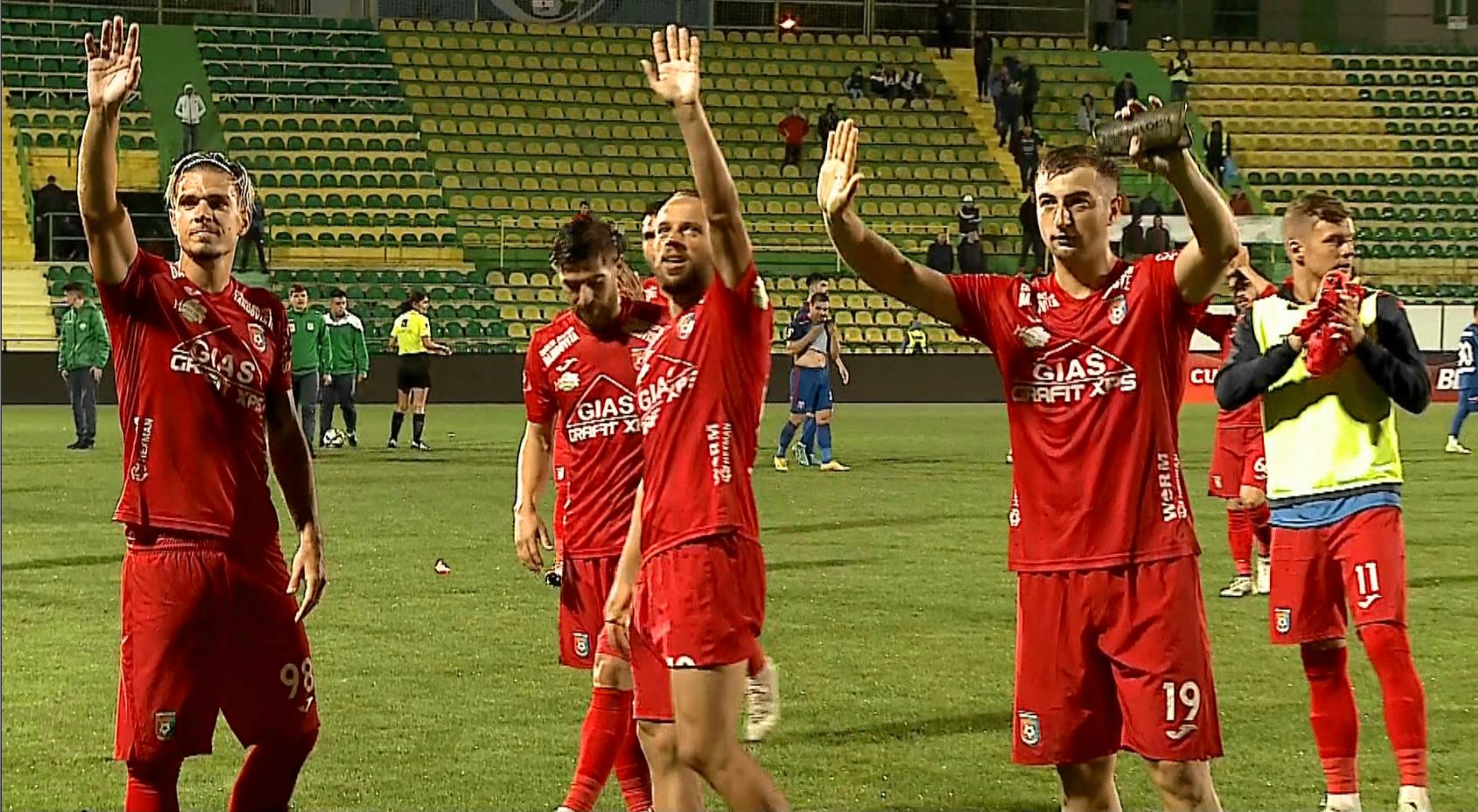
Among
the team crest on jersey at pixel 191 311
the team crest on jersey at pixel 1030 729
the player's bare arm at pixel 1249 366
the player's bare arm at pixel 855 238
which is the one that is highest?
the player's bare arm at pixel 855 238

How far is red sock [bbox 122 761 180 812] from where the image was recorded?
5.13m

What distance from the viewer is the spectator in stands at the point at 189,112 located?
118ft

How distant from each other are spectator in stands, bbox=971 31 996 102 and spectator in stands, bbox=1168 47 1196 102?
157 inches

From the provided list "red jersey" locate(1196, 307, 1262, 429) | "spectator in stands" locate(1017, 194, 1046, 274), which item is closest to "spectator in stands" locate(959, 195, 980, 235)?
"spectator in stands" locate(1017, 194, 1046, 274)

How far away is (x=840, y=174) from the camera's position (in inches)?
197

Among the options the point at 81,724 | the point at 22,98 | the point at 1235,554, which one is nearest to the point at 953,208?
the point at 22,98

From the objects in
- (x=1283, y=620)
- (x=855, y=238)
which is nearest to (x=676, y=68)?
(x=855, y=238)

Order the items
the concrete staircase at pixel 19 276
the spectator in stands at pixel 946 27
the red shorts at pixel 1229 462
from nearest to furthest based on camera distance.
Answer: the red shorts at pixel 1229 462 → the concrete staircase at pixel 19 276 → the spectator in stands at pixel 946 27

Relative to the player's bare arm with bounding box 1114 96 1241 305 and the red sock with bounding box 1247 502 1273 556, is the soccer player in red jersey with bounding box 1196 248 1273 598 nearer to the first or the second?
the red sock with bounding box 1247 502 1273 556

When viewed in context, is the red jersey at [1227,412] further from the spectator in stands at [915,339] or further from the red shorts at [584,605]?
the spectator in stands at [915,339]

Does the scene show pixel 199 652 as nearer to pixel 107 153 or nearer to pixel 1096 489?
pixel 107 153

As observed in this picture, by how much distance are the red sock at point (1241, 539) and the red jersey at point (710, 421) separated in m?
7.79

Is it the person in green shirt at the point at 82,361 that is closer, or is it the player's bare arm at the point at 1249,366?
the player's bare arm at the point at 1249,366

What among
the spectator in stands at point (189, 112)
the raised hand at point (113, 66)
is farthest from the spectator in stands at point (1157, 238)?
the raised hand at point (113, 66)
